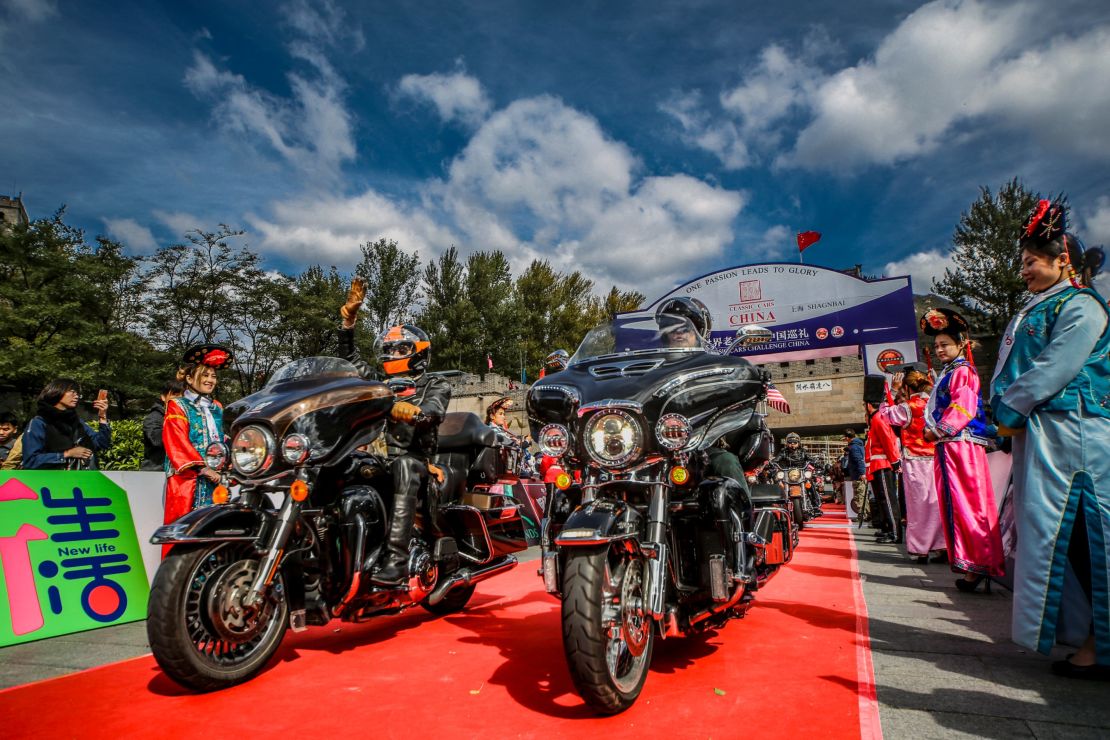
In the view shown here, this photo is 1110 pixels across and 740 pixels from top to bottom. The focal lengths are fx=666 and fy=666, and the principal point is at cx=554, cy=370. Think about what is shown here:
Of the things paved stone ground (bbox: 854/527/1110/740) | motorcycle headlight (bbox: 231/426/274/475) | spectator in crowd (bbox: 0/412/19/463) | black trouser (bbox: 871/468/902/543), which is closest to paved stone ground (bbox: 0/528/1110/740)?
paved stone ground (bbox: 854/527/1110/740)

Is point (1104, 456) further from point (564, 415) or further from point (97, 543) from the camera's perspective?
point (97, 543)

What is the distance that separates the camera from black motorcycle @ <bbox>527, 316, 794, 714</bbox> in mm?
2451

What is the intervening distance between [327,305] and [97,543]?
101ft


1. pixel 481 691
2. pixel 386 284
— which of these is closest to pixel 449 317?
pixel 386 284

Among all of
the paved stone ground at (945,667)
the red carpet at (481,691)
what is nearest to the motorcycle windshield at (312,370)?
the red carpet at (481,691)

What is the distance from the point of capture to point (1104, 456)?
8.98ft

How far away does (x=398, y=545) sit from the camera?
12.0 feet

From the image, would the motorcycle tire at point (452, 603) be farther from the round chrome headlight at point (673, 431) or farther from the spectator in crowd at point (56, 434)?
the spectator in crowd at point (56, 434)

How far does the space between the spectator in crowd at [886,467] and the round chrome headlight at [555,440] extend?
6924mm

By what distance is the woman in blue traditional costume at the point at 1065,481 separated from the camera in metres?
2.73

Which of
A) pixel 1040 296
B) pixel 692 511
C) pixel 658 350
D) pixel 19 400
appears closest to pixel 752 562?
pixel 692 511

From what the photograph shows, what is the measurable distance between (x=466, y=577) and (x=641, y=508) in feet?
5.91

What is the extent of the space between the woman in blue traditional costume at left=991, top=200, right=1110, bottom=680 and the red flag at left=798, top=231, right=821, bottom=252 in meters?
31.7

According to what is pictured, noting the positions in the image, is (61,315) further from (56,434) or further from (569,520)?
(569,520)
